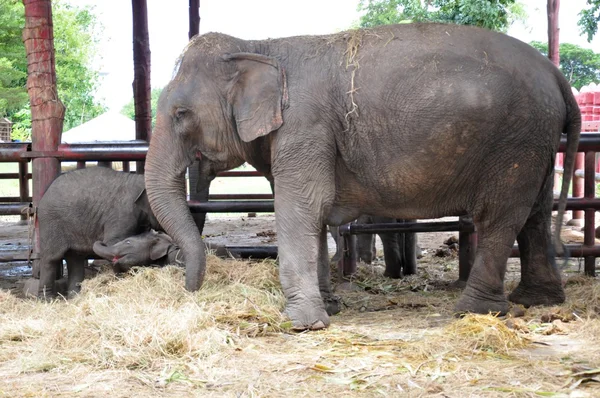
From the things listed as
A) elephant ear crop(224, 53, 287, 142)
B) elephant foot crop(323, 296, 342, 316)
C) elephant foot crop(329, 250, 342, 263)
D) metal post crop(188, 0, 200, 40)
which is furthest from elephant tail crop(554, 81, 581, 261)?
metal post crop(188, 0, 200, 40)

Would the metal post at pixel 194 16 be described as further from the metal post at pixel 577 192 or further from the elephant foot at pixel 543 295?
the elephant foot at pixel 543 295

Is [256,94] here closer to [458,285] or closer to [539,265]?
[539,265]

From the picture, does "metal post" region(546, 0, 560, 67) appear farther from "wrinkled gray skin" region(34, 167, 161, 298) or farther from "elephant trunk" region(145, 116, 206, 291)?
"elephant trunk" region(145, 116, 206, 291)

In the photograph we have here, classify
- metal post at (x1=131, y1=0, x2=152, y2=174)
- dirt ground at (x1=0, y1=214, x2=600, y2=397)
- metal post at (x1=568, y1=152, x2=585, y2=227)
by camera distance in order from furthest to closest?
metal post at (x1=568, y1=152, x2=585, y2=227)
metal post at (x1=131, y1=0, x2=152, y2=174)
dirt ground at (x1=0, y1=214, x2=600, y2=397)

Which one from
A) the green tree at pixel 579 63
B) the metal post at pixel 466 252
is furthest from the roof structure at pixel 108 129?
the green tree at pixel 579 63

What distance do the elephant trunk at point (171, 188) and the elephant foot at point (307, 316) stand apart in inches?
32.9

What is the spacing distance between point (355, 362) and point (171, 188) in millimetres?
2292

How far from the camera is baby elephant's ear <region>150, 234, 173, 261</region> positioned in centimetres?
736

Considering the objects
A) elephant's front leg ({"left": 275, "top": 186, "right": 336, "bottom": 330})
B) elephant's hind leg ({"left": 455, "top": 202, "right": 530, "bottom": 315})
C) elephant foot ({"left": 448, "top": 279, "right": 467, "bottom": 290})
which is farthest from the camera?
elephant foot ({"left": 448, "top": 279, "right": 467, "bottom": 290})

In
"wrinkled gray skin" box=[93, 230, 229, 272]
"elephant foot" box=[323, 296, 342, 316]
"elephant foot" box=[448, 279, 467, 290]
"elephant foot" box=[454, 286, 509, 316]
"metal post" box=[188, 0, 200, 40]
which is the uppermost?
"metal post" box=[188, 0, 200, 40]

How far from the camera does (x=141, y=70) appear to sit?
1180 centimetres

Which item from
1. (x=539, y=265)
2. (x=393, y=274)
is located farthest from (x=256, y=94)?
(x=393, y=274)

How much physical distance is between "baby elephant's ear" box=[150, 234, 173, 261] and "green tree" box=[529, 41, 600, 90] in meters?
58.7

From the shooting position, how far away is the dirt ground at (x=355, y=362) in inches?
178
